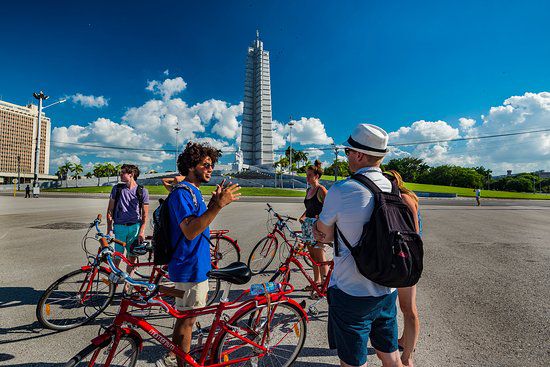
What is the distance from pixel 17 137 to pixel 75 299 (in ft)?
483

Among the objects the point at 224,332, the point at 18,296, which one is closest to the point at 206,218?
the point at 224,332

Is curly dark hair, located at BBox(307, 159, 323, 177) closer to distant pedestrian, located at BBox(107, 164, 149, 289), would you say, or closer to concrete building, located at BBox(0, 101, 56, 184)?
distant pedestrian, located at BBox(107, 164, 149, 289)

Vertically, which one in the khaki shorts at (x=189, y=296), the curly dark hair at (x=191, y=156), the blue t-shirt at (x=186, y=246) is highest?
the curly dark hair at (x=191, y=156)

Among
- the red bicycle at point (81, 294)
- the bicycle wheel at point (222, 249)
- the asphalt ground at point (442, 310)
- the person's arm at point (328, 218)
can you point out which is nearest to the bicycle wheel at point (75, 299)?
the red bicycle at point (81, 294)

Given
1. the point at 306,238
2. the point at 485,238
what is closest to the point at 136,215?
the point at 306,238

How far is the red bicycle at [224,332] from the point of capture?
85.6 inches

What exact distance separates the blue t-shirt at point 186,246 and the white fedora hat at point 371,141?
1.37 meters

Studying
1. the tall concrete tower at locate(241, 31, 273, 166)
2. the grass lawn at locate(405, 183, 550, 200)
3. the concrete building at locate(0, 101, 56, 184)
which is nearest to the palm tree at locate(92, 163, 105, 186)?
the concrete building at locate(0, 101, 56, 184)

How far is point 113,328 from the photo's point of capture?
2150mm

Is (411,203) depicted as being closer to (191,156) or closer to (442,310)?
(191,156)

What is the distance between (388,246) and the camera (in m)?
1.80

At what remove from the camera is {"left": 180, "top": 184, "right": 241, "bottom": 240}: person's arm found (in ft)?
7.48

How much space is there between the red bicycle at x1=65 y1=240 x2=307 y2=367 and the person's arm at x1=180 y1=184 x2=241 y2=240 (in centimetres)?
44

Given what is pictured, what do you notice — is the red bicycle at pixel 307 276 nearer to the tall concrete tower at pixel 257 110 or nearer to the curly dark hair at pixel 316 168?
the curly dark hair at pixel 316 168
